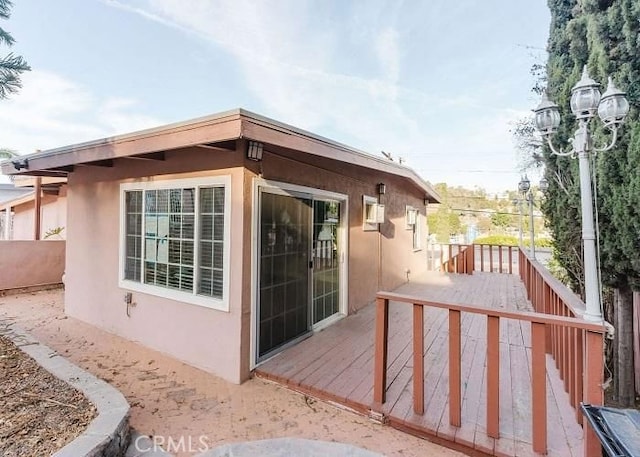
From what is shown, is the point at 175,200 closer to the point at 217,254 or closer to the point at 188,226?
the point at 188,226

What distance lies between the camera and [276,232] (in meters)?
3.73

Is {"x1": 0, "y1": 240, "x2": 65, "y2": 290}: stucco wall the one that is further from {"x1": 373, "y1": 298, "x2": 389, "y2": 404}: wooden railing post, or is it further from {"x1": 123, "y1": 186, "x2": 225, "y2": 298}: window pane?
{"x1": 373, "y1": 298, "x2": 389, "y2": 404}: wooden railing post

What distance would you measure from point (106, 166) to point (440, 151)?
24.8 meters

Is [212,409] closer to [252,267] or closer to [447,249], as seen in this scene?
[252,267]

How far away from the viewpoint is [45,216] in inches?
396

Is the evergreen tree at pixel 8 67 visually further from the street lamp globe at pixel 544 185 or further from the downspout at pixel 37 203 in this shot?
the street lamp globe at pixel 544 185

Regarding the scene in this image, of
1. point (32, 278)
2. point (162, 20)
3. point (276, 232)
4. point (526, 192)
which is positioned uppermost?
point (162, 20)

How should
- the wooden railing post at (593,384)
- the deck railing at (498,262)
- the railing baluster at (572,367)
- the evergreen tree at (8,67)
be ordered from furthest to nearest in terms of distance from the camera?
the deck railing at (498,262) → the evergreen tree at (8,67) → the railing baluster at (572,367) → the wooden railing post at (593,384)

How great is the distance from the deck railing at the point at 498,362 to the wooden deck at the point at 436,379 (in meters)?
0.11

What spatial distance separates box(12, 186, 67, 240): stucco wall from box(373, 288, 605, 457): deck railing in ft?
31.3

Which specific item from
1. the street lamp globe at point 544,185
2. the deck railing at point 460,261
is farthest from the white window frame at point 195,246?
the deck railing at point 460,261

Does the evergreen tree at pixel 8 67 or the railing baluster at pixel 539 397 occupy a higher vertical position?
the evergreen tree at pixel 8 67

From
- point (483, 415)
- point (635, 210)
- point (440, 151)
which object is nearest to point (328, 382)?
point (483, 415)

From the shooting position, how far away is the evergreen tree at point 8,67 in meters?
3.20
